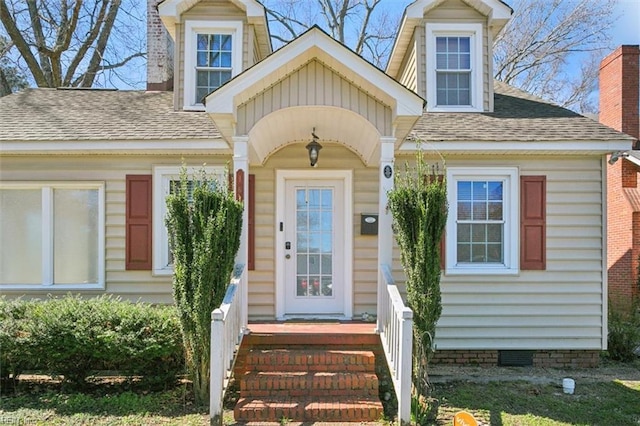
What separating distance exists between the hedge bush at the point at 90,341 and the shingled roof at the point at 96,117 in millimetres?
2341

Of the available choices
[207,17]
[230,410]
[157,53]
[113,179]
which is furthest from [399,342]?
[157,53]

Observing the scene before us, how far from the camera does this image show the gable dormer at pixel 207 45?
295 inches

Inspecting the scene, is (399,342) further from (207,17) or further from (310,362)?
(207,17)

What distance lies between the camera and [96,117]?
7.06 m

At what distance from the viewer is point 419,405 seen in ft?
14.9

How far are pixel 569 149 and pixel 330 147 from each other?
315cm

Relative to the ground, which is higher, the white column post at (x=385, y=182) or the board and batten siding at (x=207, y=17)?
the board and batten siding at (x=207, y=17)

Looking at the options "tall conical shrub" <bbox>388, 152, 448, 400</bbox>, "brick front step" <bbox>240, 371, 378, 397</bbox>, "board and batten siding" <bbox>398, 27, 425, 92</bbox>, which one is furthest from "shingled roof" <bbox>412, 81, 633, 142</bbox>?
"brick front step" <bbox>240, 371, 378, 397</bbox>

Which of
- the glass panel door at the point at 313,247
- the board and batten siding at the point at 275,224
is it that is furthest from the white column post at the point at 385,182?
the glass panel door at the point at 313,247

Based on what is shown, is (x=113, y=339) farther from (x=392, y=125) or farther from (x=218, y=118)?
(x=392, y=125)

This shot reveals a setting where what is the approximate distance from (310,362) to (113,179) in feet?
12.3

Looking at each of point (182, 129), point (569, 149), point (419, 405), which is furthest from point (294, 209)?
point (569, 149)

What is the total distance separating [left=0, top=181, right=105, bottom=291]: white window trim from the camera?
6.57m

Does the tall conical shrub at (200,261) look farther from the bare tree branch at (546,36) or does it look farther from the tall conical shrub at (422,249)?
the bare tree branch at (546,36)
